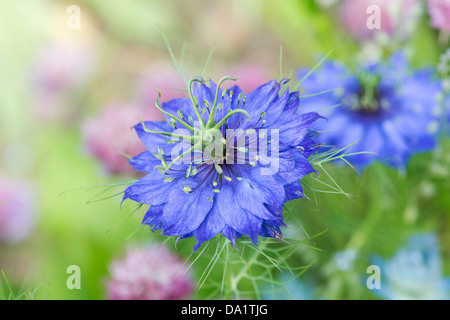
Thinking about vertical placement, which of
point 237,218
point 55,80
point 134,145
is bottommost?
point 237,218

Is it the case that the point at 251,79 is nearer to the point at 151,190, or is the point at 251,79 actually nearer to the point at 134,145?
the point at 134,145

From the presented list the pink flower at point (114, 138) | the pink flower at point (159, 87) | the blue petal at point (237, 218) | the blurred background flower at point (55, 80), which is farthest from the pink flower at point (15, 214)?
the blue petal at point (237, 218)

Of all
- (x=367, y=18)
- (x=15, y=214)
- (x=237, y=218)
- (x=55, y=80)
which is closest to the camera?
(x=237, y=218)

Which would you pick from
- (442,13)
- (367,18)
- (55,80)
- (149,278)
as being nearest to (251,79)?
(367,18)
